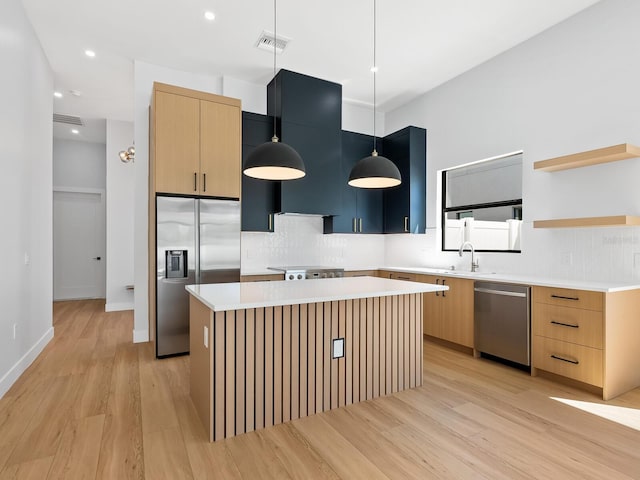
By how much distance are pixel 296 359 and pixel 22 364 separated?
8.80ft

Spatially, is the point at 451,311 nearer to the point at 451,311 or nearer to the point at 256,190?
the point at 451,311

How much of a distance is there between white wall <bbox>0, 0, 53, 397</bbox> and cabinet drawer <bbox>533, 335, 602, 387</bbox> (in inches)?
174

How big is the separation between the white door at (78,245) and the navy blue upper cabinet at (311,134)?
5158 millimetres

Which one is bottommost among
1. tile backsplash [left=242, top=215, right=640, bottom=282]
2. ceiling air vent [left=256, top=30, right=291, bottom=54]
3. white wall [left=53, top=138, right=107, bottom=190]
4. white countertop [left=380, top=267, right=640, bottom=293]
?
white countertop [left=380, top=267, right=640, bottom=293]

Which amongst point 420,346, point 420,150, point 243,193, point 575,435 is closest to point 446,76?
point 420,150

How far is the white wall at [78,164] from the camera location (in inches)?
286

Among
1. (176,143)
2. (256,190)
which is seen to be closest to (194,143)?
(176,143)

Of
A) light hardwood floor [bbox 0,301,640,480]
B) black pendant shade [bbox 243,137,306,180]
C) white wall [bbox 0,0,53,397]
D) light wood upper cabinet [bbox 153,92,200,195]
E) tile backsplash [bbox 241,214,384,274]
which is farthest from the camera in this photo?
tile backsplash [bbox 241,214,384,274]

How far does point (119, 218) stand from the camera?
6527mm

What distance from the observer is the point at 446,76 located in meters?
4.71

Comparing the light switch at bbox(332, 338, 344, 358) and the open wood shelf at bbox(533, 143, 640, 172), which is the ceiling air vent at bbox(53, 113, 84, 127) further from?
the open wood shelf at bbox(533, 143, 640, 172)

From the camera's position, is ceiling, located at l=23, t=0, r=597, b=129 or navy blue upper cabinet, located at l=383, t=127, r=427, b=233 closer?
ceiling, located at l=23, t=0, r=597, b=129

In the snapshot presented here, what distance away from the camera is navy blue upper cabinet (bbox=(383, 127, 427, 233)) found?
16.7 ft

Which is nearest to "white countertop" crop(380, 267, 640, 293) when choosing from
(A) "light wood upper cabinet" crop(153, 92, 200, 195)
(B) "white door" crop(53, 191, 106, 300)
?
(A) "light wood upper cabinet" crop(153, 92, 200, 195)
